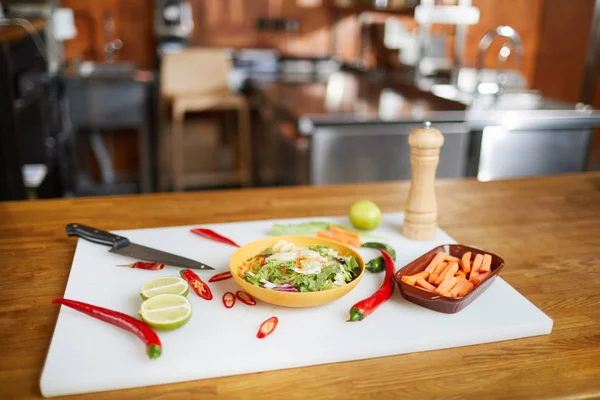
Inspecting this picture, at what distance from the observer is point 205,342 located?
31.9 inches

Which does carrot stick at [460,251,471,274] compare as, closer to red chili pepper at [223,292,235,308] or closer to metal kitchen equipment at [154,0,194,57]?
red chili pepper at [223,292,235,308]

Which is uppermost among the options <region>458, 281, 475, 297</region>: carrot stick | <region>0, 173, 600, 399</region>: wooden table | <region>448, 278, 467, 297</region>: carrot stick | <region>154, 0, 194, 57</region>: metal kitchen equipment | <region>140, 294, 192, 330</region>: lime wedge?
<region>154, 0, 194, 57</region>: metal kitchen equipment

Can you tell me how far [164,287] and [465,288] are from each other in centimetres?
48

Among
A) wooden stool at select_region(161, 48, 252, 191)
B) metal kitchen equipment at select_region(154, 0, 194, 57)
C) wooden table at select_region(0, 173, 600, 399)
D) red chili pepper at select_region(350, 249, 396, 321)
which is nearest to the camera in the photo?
wooden table at select_region(0, 173, 600, 399)

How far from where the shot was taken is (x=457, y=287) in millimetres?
934

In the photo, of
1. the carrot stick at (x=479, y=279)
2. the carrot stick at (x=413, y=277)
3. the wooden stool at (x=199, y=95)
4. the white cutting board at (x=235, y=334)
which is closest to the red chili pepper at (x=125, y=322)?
the white cutting board at (x=235, y=334)

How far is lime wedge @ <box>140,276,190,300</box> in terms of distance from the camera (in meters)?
0.91

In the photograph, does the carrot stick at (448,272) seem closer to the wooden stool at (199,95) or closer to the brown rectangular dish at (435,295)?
the brown rectangular dish at (435,295)

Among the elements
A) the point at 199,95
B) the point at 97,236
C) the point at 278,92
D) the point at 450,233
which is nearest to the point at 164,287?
the point at 97,236

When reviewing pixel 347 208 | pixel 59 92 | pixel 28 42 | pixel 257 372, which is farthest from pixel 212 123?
pixel 257 372

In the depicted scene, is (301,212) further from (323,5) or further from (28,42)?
(323,5)

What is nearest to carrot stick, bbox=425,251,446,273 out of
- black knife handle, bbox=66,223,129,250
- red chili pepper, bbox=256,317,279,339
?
red chili pepper, bbox=256,317,279,339

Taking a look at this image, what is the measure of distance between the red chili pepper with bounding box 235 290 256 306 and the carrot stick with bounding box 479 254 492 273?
391 mm

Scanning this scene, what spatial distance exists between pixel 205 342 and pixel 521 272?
0.62 m
